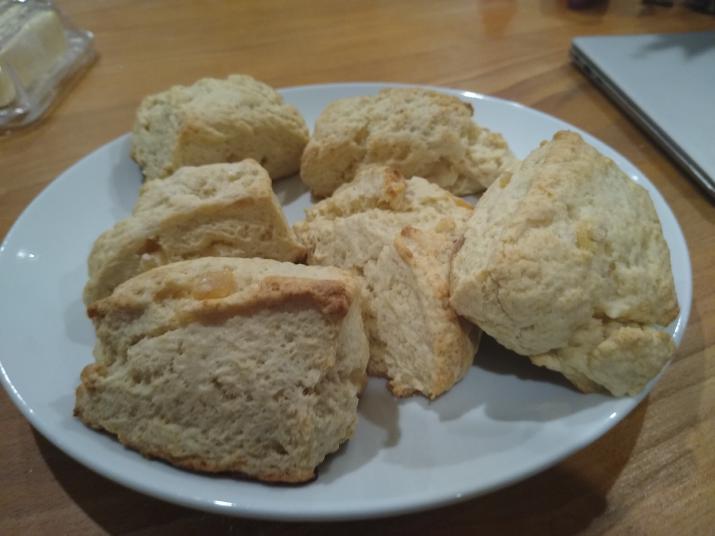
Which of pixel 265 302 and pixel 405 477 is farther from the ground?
pixel 265 302

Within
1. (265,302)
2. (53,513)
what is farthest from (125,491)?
(265,302)

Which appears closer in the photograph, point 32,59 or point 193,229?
point 193,229

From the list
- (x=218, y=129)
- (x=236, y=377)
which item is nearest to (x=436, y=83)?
(x=218, y=129)

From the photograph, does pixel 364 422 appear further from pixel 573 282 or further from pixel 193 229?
pixel 193 229

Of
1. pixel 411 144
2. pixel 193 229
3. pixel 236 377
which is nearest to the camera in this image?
pixel 236 377

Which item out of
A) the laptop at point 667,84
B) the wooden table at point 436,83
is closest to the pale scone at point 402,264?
the wooden table at point 436,83

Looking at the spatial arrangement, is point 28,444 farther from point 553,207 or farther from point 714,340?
point 714,340

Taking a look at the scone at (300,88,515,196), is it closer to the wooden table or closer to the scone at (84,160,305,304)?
the scone at (84,160,305,304)
